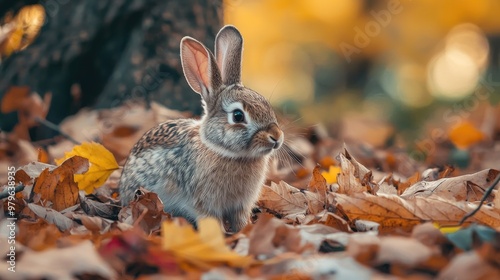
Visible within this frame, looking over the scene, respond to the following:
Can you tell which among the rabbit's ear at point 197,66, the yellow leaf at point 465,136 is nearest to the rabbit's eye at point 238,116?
the rabbit's ear at point 197,66

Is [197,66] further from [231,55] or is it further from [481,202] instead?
[481,202]

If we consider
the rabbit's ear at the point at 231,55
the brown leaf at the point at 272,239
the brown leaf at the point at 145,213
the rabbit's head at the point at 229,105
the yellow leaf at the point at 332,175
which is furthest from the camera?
the yellow leaf at the point at 332,175

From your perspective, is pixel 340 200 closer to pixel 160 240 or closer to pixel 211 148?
pixel 160 240

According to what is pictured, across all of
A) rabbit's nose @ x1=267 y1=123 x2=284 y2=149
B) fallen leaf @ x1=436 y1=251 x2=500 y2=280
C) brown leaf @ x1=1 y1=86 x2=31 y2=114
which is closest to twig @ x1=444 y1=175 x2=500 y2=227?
fallen leaf @ x1=436 y1=251 x2=500 y2=280

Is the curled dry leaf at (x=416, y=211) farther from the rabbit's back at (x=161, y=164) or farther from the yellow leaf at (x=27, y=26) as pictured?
the yellow leaf at (x=27, y=26)

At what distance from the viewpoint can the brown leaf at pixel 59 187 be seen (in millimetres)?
4004

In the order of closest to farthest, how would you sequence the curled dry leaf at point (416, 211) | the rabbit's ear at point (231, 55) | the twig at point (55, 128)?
1. the curled dry leaf at point (416, 211)
2. the rabbit's ear at point (231, 55)
3. the twig at point (55, 128)

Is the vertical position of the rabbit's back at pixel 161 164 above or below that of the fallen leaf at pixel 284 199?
below

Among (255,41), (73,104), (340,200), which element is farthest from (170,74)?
(255,41)

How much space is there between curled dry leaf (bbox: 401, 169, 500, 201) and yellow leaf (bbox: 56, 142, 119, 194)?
6.09 ft

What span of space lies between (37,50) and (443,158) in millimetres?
4094

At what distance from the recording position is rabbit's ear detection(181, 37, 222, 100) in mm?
4637

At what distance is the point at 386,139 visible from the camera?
331 inches

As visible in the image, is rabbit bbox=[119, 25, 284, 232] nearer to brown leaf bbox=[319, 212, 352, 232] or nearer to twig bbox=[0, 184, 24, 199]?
twig bbox=[0, 184, 24, 199]
